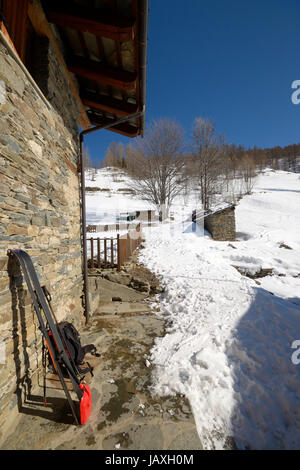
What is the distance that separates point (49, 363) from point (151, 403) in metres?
1.50

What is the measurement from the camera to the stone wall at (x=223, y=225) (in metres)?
14.2

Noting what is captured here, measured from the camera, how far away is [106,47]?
3062mm

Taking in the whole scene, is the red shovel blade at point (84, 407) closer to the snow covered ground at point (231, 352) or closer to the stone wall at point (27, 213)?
the stone wall at point (27, 213)

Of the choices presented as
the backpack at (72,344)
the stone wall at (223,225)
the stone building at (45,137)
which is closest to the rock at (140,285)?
the stone building at (45,137)

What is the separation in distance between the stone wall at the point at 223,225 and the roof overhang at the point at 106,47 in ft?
36.0

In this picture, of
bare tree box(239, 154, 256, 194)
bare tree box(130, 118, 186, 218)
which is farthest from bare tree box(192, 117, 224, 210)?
bare tree box(239, 154, 256, 194)

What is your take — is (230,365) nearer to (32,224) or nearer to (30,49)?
(32,224)

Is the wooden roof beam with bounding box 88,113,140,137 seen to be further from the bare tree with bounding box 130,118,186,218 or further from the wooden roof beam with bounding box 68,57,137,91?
the bare tree with bounding box 130,118,186,218

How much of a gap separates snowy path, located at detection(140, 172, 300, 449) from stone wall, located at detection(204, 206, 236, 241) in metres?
7.21

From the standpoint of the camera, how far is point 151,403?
223 centimetres

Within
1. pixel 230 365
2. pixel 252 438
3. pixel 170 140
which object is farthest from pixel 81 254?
pixel 170 140

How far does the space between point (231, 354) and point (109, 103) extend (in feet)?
18.4

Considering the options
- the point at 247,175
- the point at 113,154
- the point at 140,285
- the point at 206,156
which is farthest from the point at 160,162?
the point at 113,154

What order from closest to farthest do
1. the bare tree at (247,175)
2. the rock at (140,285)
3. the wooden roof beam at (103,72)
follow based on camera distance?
the wooden roof beam at (103,72) → the rock at (140,285) → the bare tree at (247,175)
